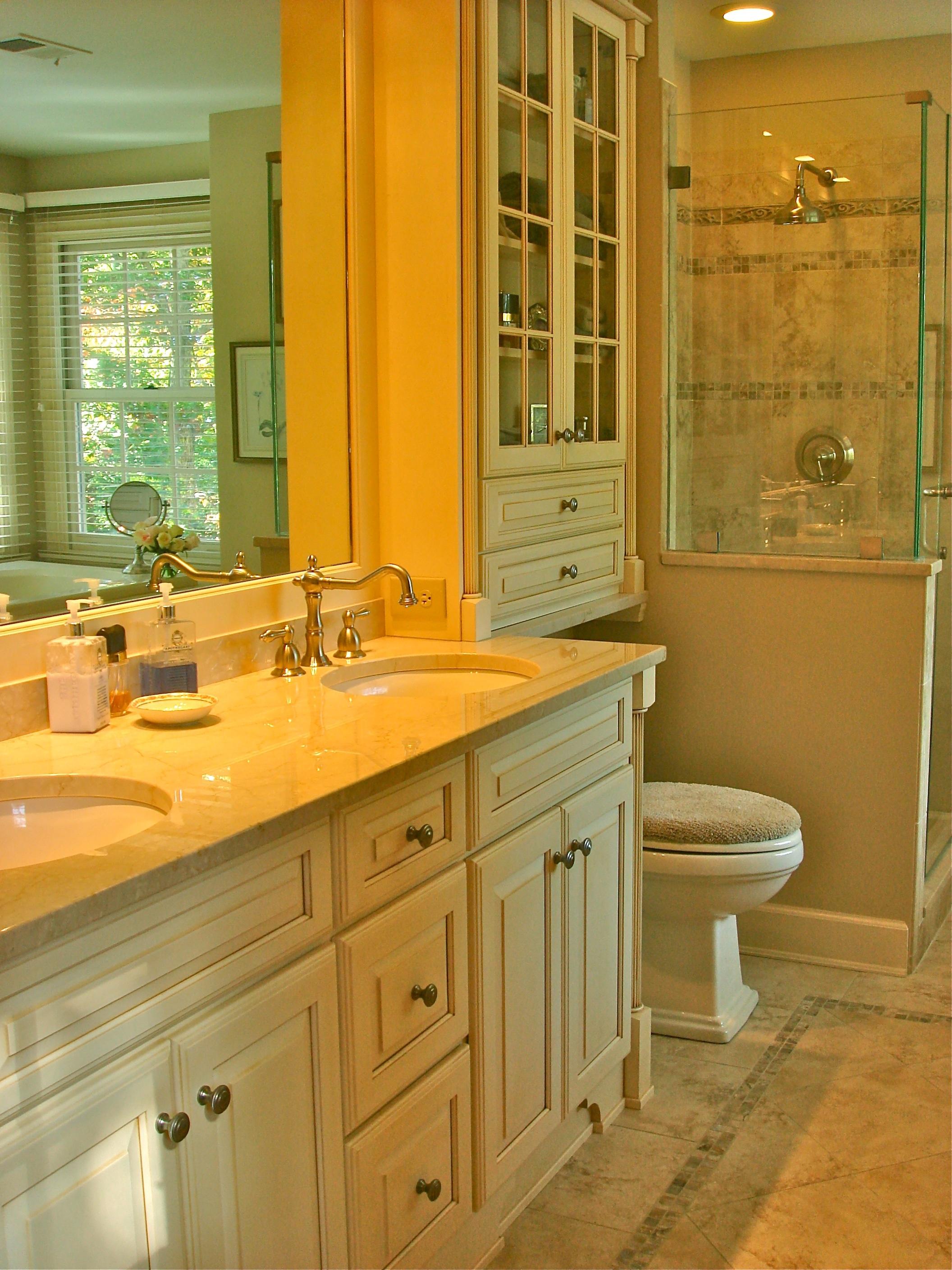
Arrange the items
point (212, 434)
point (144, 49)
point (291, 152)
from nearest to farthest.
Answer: point (144, 49)
point (212, 434)
point (291, 152)

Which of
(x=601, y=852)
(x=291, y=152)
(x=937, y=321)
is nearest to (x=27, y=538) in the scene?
(x=291, y=152)

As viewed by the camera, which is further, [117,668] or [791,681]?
[791,681]

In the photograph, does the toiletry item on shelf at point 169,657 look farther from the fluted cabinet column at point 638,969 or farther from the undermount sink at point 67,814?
the fluted cabinet column at point 638,969

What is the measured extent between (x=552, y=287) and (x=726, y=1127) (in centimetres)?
169

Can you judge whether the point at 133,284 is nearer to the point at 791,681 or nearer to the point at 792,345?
the point at 792,345

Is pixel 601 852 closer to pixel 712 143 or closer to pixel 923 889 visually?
pixel 923 889

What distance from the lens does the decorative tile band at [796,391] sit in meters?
3.06

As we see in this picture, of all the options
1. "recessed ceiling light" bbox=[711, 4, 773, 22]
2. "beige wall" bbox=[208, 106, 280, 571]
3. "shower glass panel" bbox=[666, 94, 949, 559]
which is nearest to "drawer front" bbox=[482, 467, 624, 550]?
"shower glass panel" bbox=[666, 94, 949, 559]

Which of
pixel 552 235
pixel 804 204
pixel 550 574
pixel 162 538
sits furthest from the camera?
pixel 804 204

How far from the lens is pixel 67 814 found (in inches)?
60.5

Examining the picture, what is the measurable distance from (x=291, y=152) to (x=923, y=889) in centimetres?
222

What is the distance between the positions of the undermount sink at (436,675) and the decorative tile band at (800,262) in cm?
136

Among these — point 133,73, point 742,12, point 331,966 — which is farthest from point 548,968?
point 742,12

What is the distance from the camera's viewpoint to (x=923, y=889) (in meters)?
3.16
